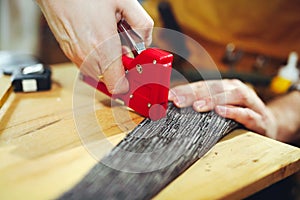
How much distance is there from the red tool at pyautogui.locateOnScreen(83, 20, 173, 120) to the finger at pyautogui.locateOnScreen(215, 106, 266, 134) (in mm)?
114

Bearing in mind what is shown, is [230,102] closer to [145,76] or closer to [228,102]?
[228,102]

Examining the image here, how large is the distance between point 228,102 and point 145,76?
0.18 metres

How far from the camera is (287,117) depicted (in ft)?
2.88

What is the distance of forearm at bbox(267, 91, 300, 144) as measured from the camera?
85 centimetres

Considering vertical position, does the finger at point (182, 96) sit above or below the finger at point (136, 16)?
below

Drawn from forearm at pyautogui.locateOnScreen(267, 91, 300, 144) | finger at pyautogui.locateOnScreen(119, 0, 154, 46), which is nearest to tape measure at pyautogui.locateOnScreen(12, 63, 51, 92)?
finger at pyautogui.locateOnScreen(119, 0, 154, 46)

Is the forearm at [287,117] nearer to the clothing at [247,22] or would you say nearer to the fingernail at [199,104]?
the fingernail at [199,104]

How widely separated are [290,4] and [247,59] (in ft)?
0.75

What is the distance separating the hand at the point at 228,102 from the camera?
28.0 inches

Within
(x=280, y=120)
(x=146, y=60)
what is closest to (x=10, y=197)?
(x=146, y=60)

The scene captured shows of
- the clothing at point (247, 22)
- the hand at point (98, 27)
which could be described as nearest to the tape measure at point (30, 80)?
the hand at point (98, 27)

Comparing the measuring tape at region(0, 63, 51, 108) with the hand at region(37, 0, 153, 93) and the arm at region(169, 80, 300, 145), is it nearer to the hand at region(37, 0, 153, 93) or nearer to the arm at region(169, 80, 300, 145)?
the hand at region(37, 0, 153, 93)

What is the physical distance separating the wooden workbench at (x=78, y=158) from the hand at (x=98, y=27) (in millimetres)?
87

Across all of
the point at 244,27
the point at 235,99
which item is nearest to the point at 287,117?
the point at 235,99
